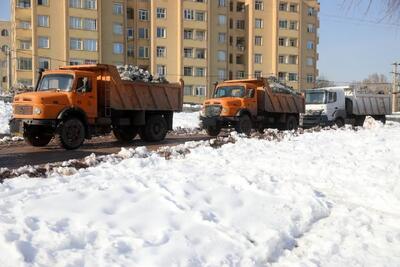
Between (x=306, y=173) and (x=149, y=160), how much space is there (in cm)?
308

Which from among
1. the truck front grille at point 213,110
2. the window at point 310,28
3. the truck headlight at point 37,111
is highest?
the window at point 310,28

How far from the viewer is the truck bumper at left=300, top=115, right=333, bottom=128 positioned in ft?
95.7

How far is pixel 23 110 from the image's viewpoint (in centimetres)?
1588

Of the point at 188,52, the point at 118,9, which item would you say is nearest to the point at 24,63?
the point at 118,9

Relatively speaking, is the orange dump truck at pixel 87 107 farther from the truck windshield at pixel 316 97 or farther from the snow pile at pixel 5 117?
the truck windshield at pixel 316 97

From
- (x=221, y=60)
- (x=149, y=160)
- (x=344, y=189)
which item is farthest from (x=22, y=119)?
(x=221, y=60)

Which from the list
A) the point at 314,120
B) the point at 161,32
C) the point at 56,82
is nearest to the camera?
the point at 56,82

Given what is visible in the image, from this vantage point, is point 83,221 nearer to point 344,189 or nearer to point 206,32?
point 344,189

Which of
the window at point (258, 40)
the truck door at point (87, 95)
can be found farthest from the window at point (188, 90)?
the truck door at point (87, 95)

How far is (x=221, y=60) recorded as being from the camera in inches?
2864

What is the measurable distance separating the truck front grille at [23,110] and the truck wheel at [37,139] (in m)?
0.98

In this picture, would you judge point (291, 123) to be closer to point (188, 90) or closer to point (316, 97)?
point (316, 97)

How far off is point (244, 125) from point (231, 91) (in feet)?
5.95

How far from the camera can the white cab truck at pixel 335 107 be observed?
96.4 feet
